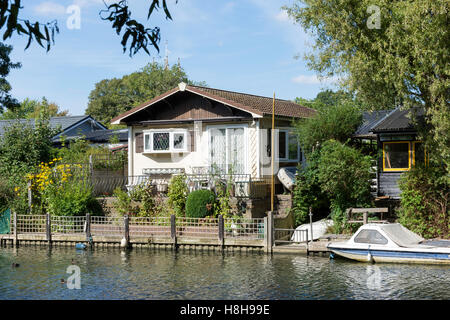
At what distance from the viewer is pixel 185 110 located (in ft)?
93.2

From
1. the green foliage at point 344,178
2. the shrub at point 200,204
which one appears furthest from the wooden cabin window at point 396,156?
the shrub at point 200,204

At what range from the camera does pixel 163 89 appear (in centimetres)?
6481

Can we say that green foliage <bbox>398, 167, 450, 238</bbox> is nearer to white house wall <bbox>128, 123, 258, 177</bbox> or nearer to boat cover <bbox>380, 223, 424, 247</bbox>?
boat cover <bbox>380, 223, 424, 247</bbox>

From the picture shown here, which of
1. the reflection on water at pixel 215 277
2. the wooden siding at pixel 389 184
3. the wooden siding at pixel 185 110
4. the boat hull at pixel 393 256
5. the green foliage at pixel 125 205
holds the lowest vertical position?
the reflection on water at pixel 215 277

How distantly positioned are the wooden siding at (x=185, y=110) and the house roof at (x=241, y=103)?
486 mm

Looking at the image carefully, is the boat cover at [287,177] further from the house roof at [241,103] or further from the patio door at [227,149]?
the house roof at [241,103]

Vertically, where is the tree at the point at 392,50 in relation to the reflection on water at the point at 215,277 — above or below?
above

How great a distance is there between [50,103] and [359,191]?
7045cm

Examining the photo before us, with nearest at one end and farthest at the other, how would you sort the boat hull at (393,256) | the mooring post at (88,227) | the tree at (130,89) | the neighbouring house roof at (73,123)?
the boat hull at (393,256) < the mooring post at (88,227) < the neighbouring house roof at (73,123) < the tree at (130,89)

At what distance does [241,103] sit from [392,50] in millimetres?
8740

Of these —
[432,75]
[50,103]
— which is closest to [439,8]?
[432,75]

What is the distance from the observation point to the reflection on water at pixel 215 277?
1552 centimetres

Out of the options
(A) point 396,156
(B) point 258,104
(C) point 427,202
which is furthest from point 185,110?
(C) point 427,202

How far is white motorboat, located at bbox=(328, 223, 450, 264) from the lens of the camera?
1900cm
